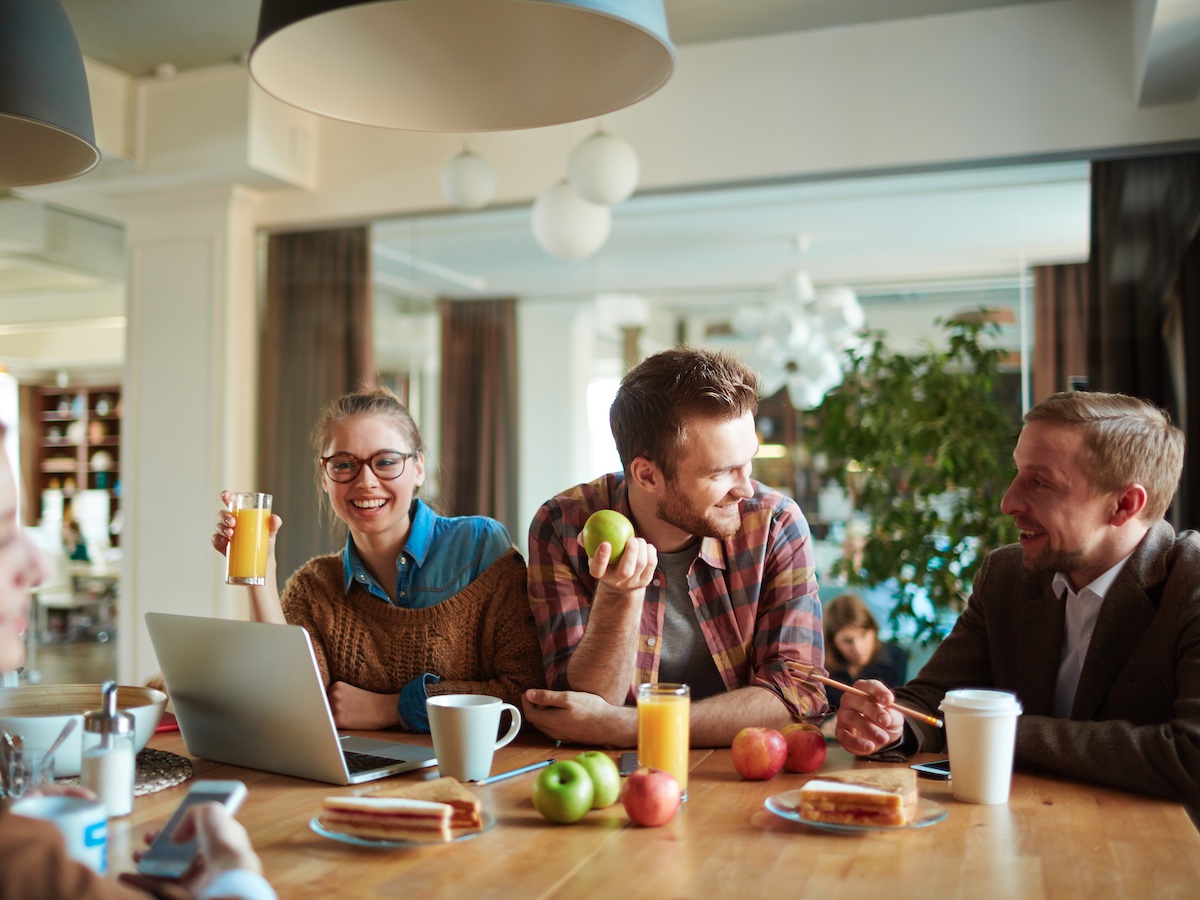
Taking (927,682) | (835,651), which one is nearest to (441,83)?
(927,682)

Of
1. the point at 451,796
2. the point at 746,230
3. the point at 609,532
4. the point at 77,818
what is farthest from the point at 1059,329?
the point at 77,818

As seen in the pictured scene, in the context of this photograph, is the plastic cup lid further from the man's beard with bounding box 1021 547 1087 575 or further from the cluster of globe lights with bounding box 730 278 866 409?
the cluster of globe lights with bounding box 730 278 866 409

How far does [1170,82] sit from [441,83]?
282 cm

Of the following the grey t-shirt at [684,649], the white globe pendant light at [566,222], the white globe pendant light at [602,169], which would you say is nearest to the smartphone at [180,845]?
the grey t-shirt at [684,649]

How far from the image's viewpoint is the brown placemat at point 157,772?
1.39 meters

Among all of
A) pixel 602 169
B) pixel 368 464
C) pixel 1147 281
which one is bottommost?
pixel 368 464

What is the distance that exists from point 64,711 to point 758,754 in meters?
1.02

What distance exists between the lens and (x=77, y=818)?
0.96 m

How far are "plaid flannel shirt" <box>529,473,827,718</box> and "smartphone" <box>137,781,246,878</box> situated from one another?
0.78 m

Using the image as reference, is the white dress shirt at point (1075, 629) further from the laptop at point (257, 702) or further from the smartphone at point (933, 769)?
the laptop at point (257, 702)

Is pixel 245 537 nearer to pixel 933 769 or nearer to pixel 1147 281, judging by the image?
pixel 933 769

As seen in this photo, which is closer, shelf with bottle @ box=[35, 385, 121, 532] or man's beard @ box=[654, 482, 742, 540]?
man's beard @ box=[654, 482, 742, 540]

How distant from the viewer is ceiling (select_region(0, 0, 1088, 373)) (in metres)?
3.78

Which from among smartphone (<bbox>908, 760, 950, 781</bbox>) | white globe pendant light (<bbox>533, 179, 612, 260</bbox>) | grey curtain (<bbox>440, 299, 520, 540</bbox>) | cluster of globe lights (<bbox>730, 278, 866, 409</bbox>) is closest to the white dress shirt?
smartphone (<bbox>908, 760, 950, 781</bbox>)
